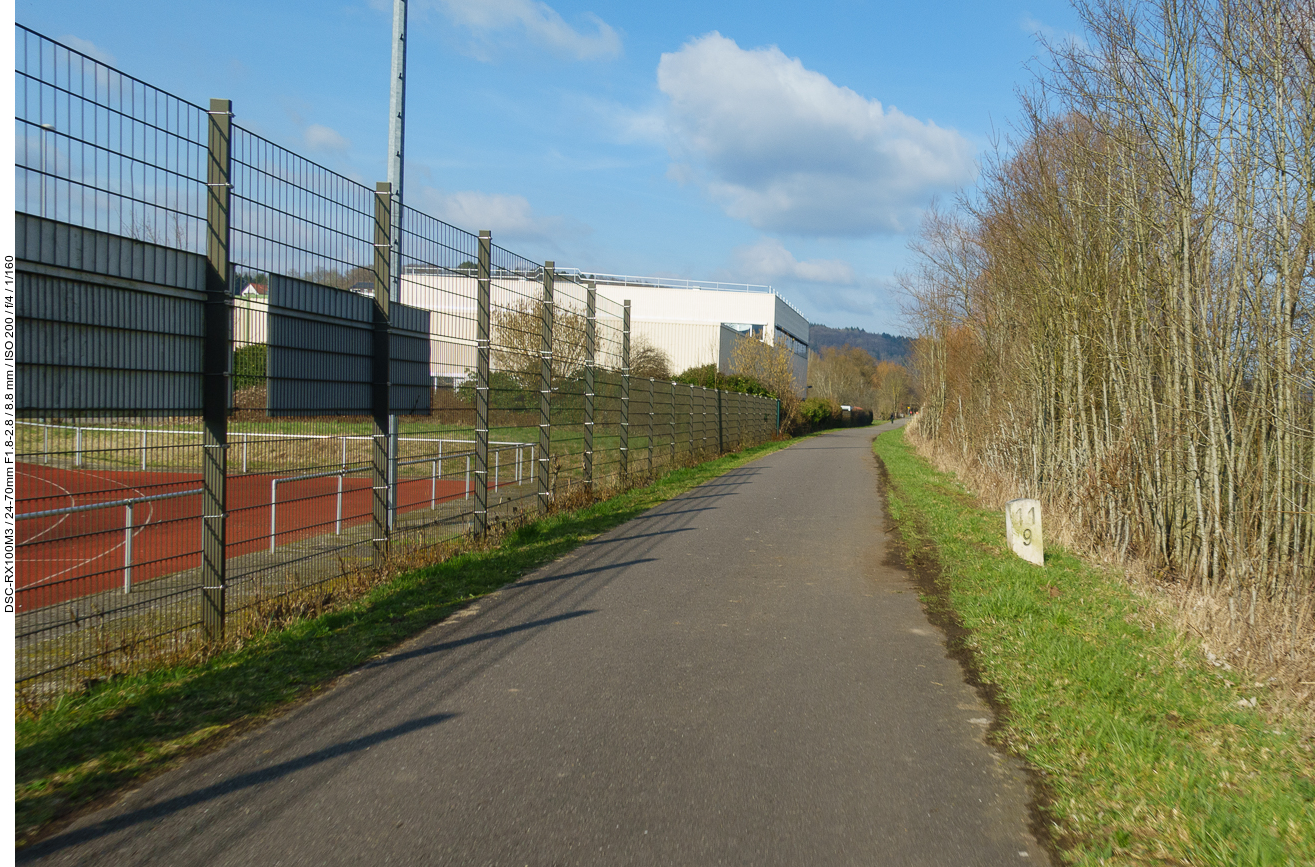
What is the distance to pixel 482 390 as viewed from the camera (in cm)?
991

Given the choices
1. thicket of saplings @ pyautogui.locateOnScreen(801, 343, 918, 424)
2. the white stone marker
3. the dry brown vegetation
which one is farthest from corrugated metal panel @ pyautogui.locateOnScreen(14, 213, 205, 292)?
the dry brown vegetation

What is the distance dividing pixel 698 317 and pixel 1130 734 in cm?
6082

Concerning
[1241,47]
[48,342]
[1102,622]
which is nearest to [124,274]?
[48,342]

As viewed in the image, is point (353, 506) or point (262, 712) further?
point (353, 506)

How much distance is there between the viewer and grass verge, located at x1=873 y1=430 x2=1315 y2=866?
344 cm

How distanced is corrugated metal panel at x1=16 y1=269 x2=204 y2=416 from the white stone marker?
8145mm

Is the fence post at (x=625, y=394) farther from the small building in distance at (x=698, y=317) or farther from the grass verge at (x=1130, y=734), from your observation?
the small building in distance at (x=698, y=317)

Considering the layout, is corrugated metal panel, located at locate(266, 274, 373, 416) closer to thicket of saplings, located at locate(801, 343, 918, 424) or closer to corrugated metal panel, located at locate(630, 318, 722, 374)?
corrugated metal panel, located at locate(630, 318, 722, 374)

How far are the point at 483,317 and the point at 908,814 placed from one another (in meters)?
7.44

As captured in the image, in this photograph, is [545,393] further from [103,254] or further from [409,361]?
[103,254]

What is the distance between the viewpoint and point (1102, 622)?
695 centimetres

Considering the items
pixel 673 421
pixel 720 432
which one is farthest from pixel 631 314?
pixel 673 421

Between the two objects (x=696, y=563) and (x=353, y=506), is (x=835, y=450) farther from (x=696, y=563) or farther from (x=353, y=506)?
(x=696, y=563)

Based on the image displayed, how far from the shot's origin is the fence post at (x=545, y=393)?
11.9m
